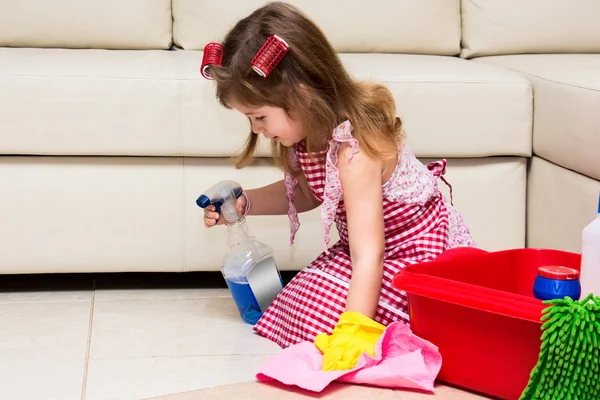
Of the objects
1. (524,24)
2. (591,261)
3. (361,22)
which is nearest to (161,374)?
(591,261)

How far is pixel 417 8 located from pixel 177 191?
0.76 meters

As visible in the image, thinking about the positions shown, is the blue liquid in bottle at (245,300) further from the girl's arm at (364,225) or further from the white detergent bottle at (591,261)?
the white detergent bottle at (591,261)

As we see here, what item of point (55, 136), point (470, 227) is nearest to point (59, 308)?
point (55, 136)

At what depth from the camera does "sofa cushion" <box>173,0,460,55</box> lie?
6.51 feet

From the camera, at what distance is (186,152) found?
1624mm

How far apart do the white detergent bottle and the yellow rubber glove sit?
0.94ft

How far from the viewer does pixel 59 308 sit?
1607 millimetres

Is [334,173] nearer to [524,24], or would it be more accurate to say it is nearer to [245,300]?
[245,300]

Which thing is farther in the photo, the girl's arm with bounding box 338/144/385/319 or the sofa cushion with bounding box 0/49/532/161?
the sofa cushion with bounding box 0/49/532/161

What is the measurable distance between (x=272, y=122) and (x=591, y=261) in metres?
0.50

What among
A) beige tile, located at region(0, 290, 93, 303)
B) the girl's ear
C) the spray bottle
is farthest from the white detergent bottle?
beige tile, located at region(0, 290, 93, 303)

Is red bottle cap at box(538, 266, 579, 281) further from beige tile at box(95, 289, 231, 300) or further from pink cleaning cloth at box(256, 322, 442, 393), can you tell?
beige tile at box(95, 289, 231, 300)

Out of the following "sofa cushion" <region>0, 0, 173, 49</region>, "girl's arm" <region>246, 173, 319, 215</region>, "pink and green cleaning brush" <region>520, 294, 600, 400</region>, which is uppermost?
"sofa cushion" <region>0, 0, 173, 49</region>

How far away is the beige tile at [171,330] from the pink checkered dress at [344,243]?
0.05 m
